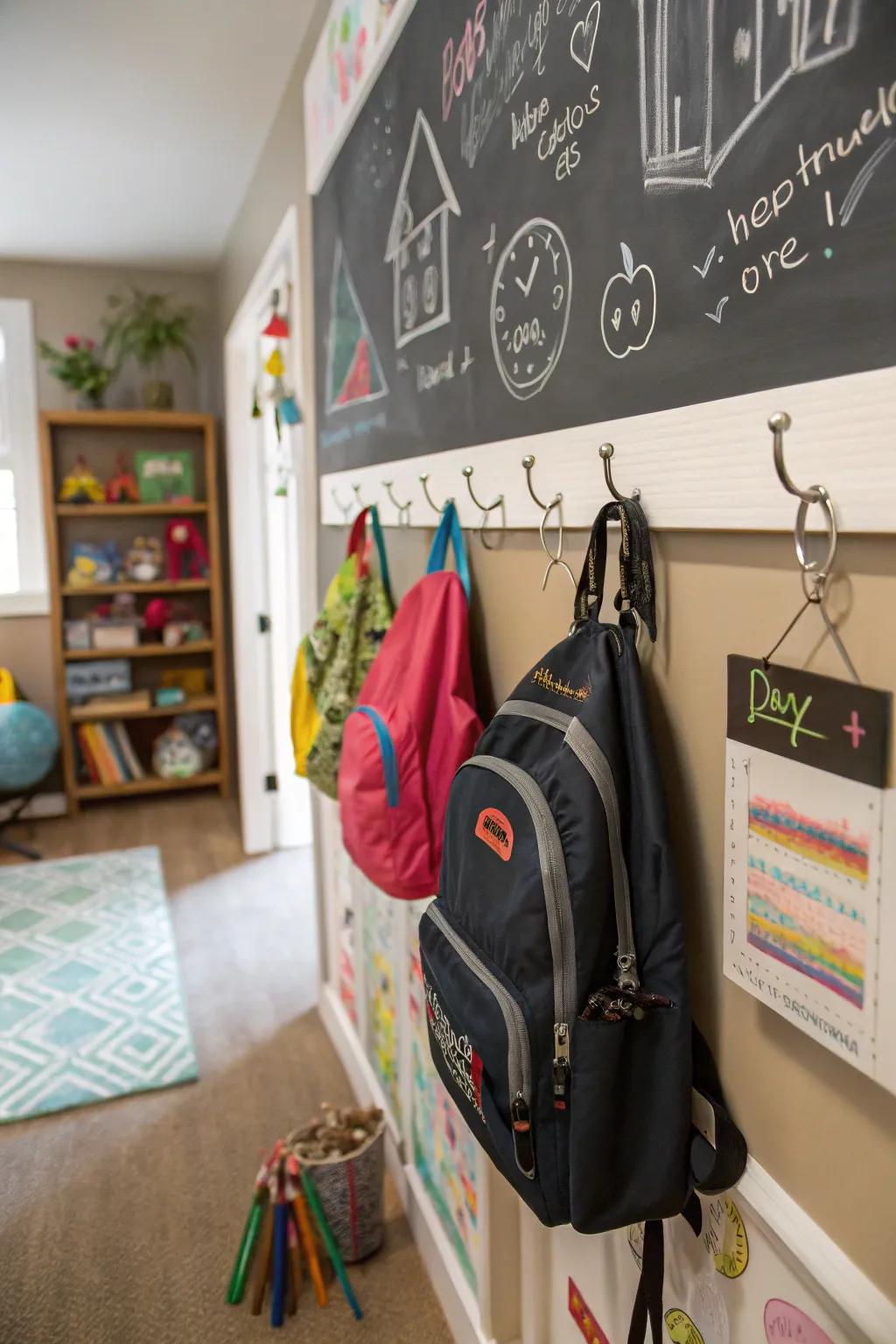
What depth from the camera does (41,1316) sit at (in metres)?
1.60

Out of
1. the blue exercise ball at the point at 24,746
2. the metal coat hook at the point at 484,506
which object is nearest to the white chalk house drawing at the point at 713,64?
the metal coat hook at the point at 484,506

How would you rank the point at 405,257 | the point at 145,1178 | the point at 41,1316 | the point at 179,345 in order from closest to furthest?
the point at 405,257 → the point at 41,1316 → the point at 145,1178 → the point at 179,345

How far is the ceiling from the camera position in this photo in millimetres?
2068

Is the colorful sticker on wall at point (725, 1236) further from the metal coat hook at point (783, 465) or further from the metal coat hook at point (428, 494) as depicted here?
the metal coat hook at point (428, 494)

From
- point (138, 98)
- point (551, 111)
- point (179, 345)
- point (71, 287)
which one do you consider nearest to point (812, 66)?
point (551, 111)

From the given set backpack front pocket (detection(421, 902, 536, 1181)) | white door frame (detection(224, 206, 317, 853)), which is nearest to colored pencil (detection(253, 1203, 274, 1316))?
backpack front pocket (detection(421, 902, 536, 1181))

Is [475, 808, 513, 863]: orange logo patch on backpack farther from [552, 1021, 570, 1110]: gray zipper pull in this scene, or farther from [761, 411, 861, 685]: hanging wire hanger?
[761, 411, 861, 685]: hanging wire hanger

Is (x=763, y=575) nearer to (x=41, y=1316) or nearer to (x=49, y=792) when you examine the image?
(x=41, y=1316)

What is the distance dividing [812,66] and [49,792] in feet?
14.2

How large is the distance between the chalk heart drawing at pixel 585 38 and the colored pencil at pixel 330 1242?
1649mm

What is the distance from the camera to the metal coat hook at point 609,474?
2.74 ft

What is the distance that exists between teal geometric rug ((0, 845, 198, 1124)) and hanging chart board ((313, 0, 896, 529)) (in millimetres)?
1657

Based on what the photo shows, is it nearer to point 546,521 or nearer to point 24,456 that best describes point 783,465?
point 546,521

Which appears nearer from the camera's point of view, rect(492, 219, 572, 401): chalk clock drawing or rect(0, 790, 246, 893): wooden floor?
rect(492, 219, 572, 401): chalk clock drawing
